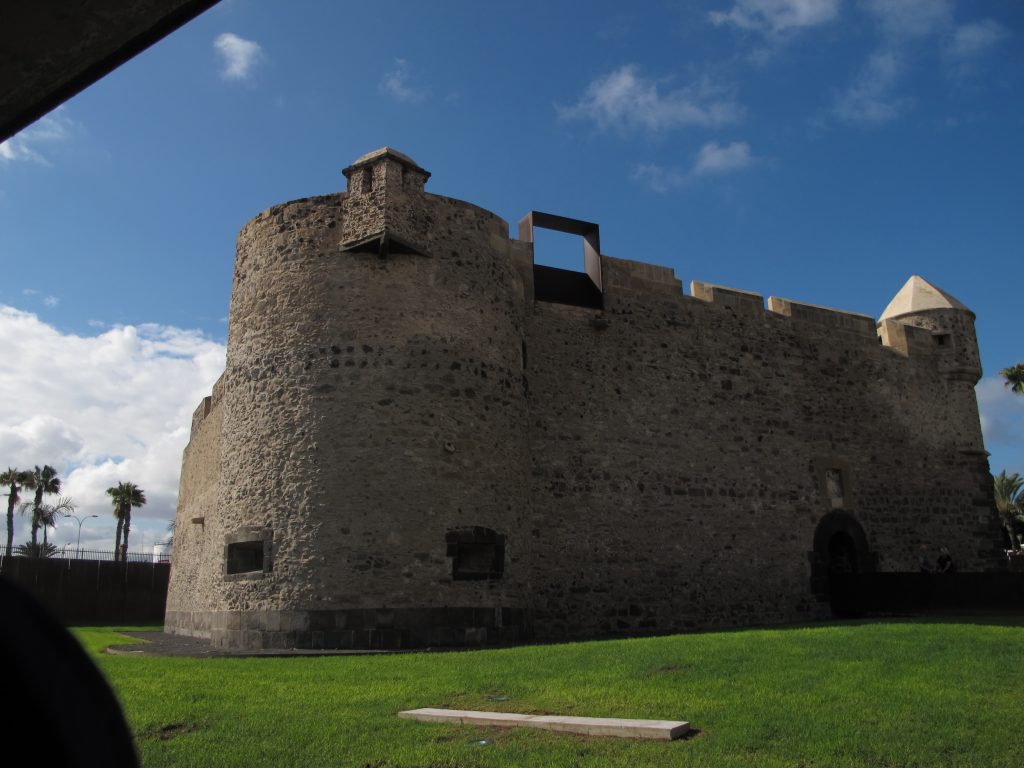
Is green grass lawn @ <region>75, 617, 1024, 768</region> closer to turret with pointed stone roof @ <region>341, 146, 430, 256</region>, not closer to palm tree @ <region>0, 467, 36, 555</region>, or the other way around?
turret with pointed stone roof @ <region>341, 146, 430, 256</region>

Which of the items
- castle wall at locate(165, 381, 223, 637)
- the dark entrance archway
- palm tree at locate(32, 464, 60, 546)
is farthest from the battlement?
palm tree at locate(32, 464, 60, 546)

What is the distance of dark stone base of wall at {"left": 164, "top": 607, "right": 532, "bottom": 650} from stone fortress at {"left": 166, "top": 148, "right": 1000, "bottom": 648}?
0.11 feet

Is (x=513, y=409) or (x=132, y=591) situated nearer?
(x=513, y=409)

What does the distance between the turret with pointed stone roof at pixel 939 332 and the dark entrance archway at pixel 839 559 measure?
5.22 meters

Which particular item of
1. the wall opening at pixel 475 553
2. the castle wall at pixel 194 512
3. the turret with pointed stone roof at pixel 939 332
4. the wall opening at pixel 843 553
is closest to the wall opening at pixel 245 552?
the wall opening at pixel 475 553

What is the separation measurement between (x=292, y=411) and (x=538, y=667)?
6189 mm

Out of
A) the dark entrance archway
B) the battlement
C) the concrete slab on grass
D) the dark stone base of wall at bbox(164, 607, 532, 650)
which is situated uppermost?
the battlement

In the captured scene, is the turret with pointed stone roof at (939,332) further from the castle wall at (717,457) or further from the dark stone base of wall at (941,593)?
the dark stone base of wall at (941,593)

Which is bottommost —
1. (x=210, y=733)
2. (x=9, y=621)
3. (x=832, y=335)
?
(x=210, y=733)

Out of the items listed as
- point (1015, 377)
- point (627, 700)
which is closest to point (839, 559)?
point (627, 700)

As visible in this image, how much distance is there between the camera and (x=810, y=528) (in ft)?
59.6

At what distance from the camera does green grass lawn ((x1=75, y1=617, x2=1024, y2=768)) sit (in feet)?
17.9

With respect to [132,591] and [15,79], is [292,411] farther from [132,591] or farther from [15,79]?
[132,591]

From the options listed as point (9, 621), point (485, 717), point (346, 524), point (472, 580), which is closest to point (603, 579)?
point (472, 580)
